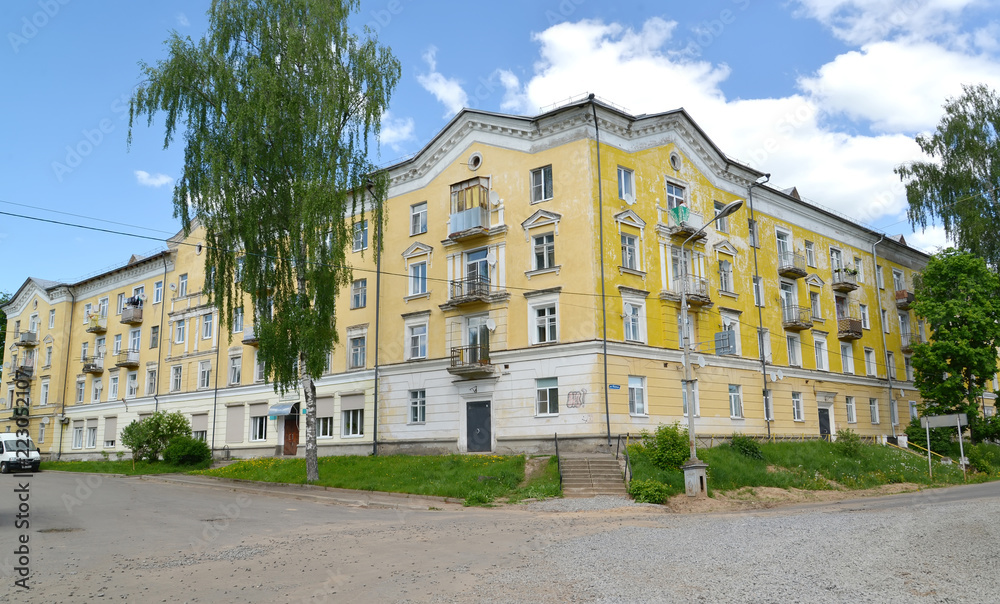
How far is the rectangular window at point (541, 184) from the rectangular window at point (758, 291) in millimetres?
12676

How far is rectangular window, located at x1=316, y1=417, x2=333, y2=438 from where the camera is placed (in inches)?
1380

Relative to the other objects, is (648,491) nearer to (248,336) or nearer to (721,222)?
(721,222)

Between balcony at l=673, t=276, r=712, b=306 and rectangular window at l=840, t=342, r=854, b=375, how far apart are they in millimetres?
14033

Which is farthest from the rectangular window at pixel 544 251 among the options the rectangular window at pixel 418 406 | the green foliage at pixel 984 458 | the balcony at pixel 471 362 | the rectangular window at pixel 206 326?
the rectangular window at pixel 206 326

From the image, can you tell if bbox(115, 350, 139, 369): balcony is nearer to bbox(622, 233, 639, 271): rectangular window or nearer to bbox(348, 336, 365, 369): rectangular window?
bbox(348, 336, 365, 369): rectangular window

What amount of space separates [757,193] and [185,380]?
113 ft

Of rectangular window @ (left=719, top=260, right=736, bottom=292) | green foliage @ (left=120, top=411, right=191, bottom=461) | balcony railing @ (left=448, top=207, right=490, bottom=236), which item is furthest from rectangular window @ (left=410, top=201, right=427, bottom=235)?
green foliage @ (left=120, top=411, right=191, bottom=461)

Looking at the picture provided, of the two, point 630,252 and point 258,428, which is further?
point 258,428

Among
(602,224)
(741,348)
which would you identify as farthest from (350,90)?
(741,348)

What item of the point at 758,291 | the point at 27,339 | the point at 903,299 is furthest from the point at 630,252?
the point at 27,339

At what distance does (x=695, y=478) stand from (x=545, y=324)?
357 inches

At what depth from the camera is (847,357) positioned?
1598 inches

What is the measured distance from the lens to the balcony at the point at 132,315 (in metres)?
47.2

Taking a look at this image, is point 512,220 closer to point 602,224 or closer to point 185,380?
point 602,224
